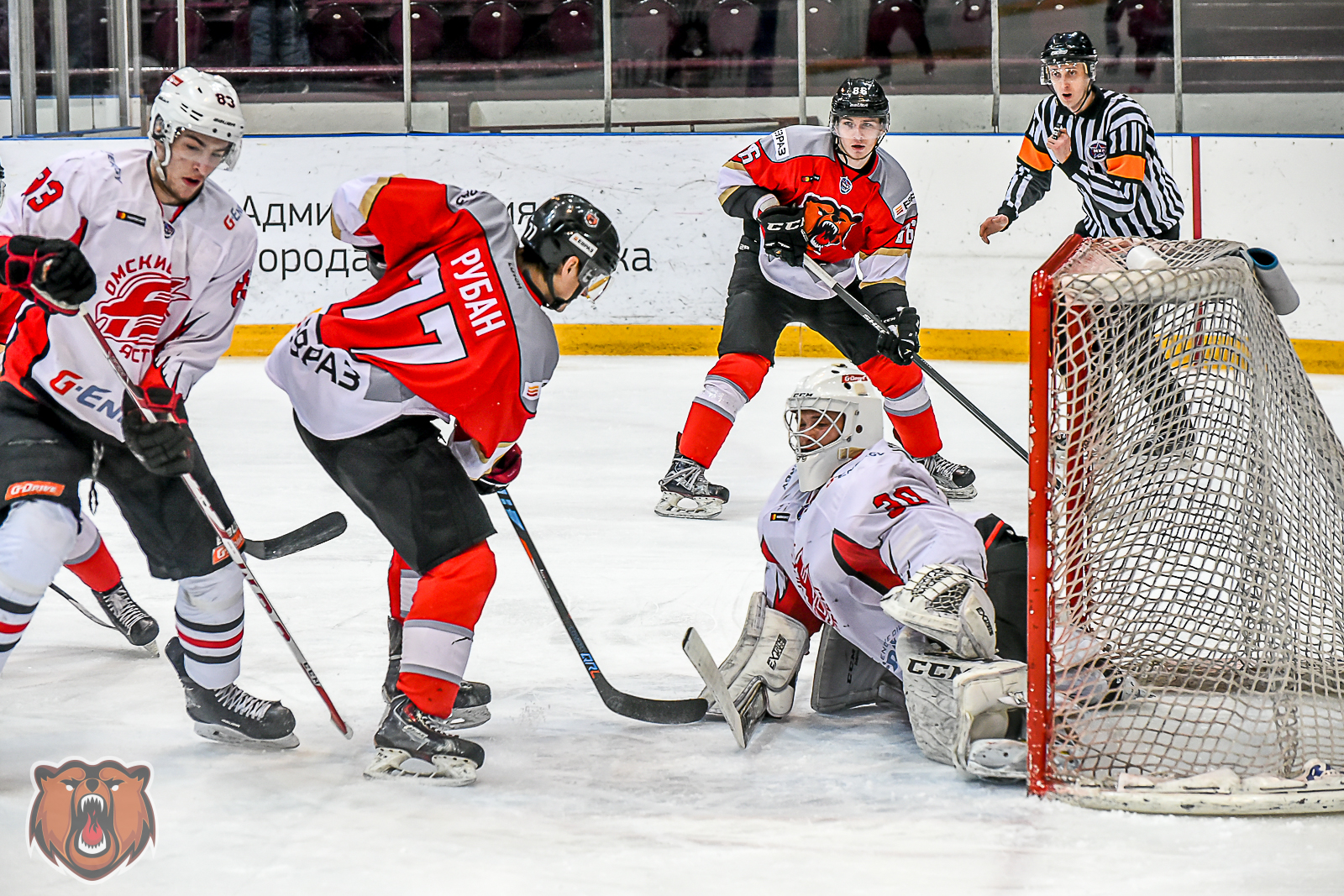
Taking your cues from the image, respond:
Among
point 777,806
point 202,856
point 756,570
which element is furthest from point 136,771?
point 756,570

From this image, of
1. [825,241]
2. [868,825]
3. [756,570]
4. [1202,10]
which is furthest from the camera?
[1202,10]

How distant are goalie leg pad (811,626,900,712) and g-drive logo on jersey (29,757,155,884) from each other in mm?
1147

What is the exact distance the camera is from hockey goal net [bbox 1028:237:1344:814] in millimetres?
2115

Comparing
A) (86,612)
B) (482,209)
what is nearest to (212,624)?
(482,209)

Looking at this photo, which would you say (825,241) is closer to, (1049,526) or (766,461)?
(766,461)

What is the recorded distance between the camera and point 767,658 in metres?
2.61

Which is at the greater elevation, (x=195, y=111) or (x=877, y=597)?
(x=195, y=111)

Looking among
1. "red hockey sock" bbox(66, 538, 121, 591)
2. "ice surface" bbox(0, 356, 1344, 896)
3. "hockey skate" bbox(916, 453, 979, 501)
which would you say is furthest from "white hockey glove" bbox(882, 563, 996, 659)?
"hockey skate" bbox(916, 453, 979, 501)

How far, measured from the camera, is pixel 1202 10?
745cm

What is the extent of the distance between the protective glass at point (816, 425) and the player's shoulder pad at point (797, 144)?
2.05 m

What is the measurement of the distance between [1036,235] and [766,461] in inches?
95.4

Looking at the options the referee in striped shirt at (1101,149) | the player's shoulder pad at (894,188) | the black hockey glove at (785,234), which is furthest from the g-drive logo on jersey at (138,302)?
the referee in striped shirt at (1101,149)

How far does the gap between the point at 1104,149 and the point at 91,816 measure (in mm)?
3641

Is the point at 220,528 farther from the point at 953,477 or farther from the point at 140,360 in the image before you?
the point at 953,477
